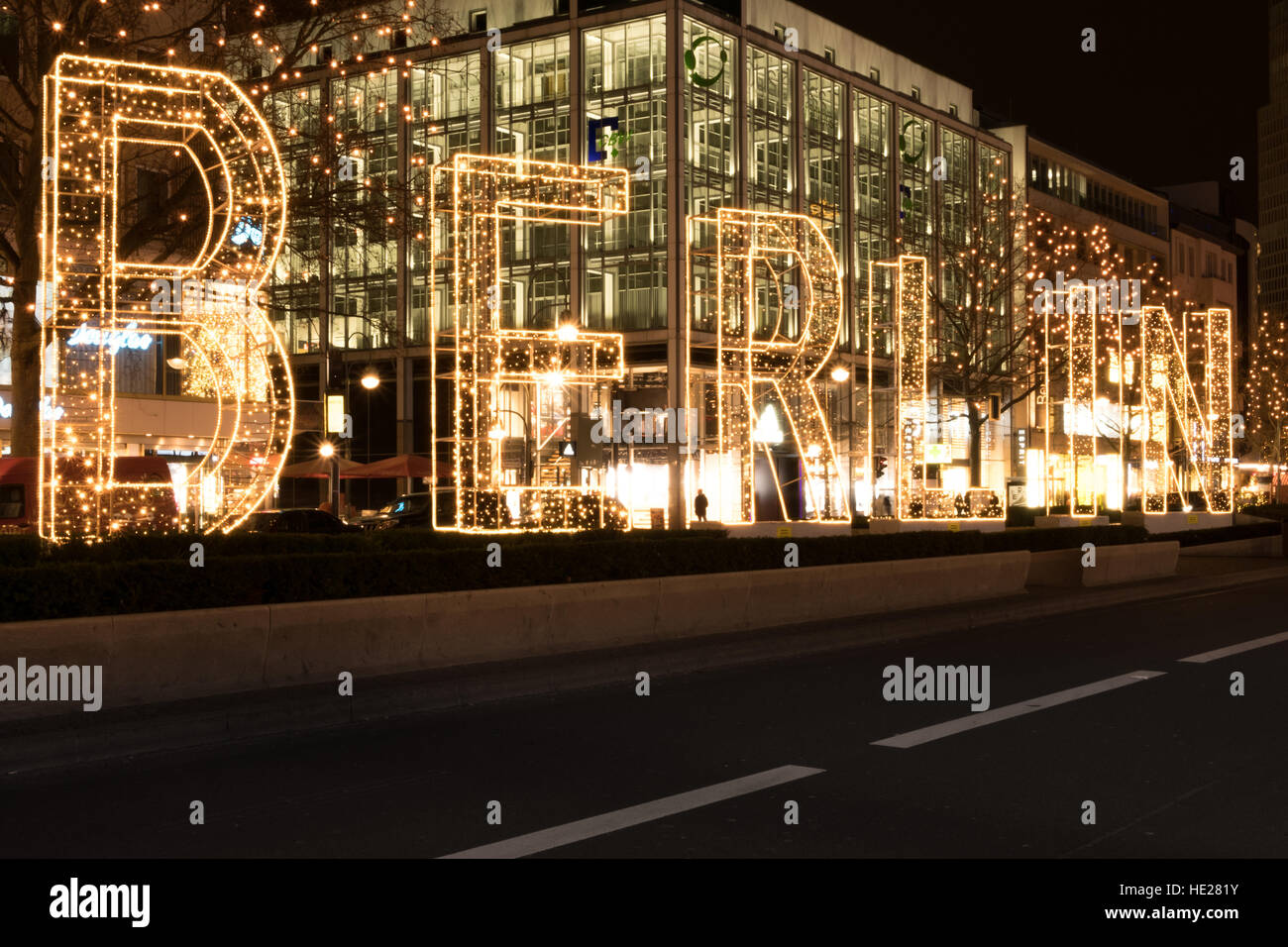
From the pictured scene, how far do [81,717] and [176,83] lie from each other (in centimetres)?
900

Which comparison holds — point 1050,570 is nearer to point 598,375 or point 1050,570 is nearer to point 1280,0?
point 598,375

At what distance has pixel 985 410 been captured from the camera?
77.1 m

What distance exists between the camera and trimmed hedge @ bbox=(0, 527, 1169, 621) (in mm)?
11945

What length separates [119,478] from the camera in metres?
30.7

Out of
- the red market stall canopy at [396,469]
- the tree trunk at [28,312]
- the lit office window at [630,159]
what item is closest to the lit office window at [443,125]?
the lit office window at [630,159]

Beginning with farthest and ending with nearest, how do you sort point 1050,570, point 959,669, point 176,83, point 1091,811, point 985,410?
point 985,410
point 1050,570
point 176,83
point 959,669
point 1091,811

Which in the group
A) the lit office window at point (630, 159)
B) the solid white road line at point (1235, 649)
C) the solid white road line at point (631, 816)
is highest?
the lit office window at point (630, 159)

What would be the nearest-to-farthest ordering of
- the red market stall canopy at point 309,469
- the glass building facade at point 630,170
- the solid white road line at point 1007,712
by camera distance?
the solid white road line at point 1007,712, the red market stall canopy at point 309,469, the glass building facade at point 630,170

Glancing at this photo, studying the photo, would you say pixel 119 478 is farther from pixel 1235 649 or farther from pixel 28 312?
pixel 1235 649

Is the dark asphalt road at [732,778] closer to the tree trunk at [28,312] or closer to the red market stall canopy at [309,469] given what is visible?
the tree trunk at [28,312]

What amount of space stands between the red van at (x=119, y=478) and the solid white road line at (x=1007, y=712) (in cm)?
886

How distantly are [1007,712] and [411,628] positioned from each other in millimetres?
5451

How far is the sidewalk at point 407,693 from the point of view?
10180mm

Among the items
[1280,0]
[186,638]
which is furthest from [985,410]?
[1280,0]
